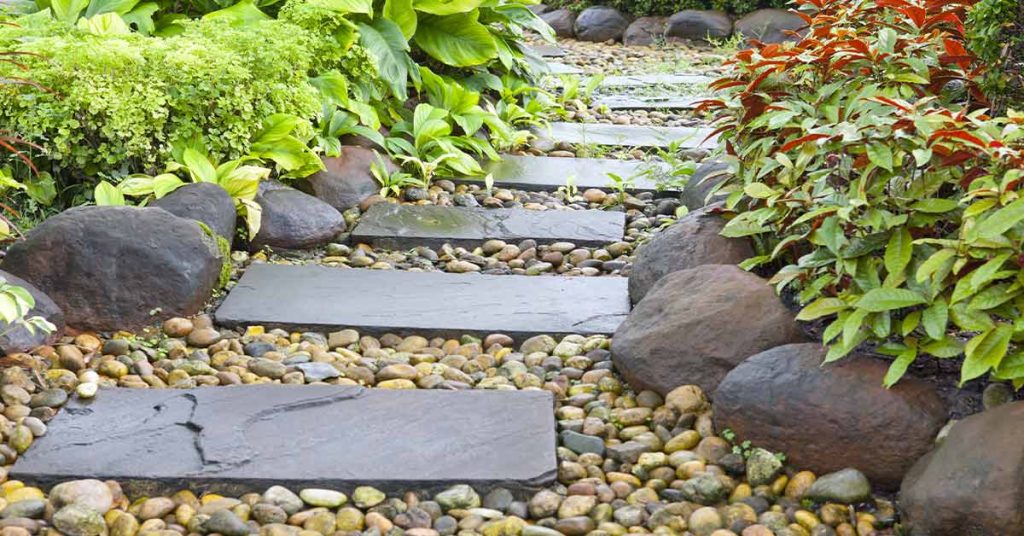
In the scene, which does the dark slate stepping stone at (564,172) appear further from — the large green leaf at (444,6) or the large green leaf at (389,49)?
the large green leaf at (444,6)

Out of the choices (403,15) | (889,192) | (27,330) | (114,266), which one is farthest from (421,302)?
(403,15)

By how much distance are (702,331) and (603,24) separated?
7.80m

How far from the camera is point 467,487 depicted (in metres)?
2.48

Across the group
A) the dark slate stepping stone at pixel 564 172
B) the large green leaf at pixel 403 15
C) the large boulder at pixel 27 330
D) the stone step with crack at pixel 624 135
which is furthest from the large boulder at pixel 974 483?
the large green leaf at pixel 403 15

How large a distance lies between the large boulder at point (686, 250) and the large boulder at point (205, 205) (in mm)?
1383

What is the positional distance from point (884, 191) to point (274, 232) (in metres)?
2.17

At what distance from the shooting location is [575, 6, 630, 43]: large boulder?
1034cm

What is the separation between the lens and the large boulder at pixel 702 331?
9.46 ft

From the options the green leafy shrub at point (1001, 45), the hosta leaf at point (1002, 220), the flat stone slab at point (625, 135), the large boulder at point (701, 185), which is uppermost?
the green leafy shrub at point (1001, 45)

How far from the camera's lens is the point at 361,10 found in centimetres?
498

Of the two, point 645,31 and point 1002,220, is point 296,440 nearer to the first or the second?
point 1002,220

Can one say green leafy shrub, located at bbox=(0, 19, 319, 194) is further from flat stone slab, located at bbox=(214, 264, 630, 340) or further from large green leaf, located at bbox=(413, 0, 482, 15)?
large green leaf, located at bbox=(413, 0, 482, 15)

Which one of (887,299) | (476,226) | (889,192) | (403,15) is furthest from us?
(403,15)

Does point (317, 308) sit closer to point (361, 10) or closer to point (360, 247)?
point (360, 247)
